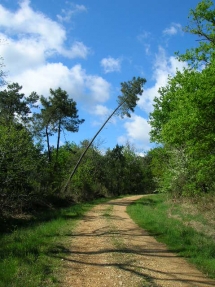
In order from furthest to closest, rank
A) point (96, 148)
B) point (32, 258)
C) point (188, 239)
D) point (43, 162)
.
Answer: point (96, 148) < point (43, 162) < point (188, 239) < point (32, 258)

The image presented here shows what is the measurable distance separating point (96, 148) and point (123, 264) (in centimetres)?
4726

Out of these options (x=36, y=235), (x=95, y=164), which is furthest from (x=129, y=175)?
(x=36, y=235)

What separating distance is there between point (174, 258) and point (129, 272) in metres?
2.54

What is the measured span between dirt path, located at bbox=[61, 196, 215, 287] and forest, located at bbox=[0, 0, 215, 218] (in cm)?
611

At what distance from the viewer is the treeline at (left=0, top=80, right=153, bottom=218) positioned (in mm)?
16312

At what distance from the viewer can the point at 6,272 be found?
679cm

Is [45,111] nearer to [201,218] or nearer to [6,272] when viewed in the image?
[201,218]

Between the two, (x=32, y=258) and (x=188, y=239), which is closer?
(x=32, y=258)

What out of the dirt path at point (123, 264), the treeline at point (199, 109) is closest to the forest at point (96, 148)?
the treeline at point (199, 109)

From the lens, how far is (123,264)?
805cm

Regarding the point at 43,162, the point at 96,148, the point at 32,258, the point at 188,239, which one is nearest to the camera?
the point at 32,258

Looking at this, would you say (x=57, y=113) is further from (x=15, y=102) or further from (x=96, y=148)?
(x=96, y=148)

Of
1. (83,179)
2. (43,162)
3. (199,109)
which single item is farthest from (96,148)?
(199,109)

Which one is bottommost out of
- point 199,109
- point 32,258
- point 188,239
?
→ point 188,239
